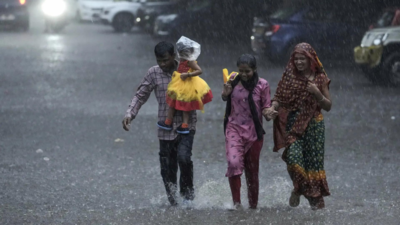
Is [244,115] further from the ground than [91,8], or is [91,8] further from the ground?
[244,115]

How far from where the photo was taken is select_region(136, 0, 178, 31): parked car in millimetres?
26181

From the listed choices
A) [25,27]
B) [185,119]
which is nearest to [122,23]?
[25,27]

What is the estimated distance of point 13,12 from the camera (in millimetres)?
26062

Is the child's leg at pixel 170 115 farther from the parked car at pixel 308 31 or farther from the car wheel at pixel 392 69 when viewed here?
the parked car at pixel 308 31

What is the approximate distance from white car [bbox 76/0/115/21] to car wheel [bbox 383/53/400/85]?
847 inches

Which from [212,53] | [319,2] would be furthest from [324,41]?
[212,53]

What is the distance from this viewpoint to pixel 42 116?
33.8ft

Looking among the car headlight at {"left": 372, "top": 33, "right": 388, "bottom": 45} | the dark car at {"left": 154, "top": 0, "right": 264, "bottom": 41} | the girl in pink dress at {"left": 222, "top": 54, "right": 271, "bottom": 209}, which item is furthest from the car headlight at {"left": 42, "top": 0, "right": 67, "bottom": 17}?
the girl in pink dress at {"left": 222, "top": 54, "right": 271, "bottom": 209}

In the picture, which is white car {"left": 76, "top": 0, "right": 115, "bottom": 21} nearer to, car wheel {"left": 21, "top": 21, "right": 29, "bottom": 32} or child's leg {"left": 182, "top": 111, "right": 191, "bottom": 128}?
car wheel {"left": 21, "top": 21, "right": 29, "bottom": 32}

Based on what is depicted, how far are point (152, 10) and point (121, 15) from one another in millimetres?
2592

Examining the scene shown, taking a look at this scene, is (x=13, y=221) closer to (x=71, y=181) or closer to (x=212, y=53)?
(x=71, y=181)

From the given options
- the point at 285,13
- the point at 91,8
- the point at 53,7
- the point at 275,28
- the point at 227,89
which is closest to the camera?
the point at 227,89

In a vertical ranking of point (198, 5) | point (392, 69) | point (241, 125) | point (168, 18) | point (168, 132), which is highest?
point (241, 125)

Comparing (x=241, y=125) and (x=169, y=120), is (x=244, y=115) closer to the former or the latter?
(x=241, y=125)
